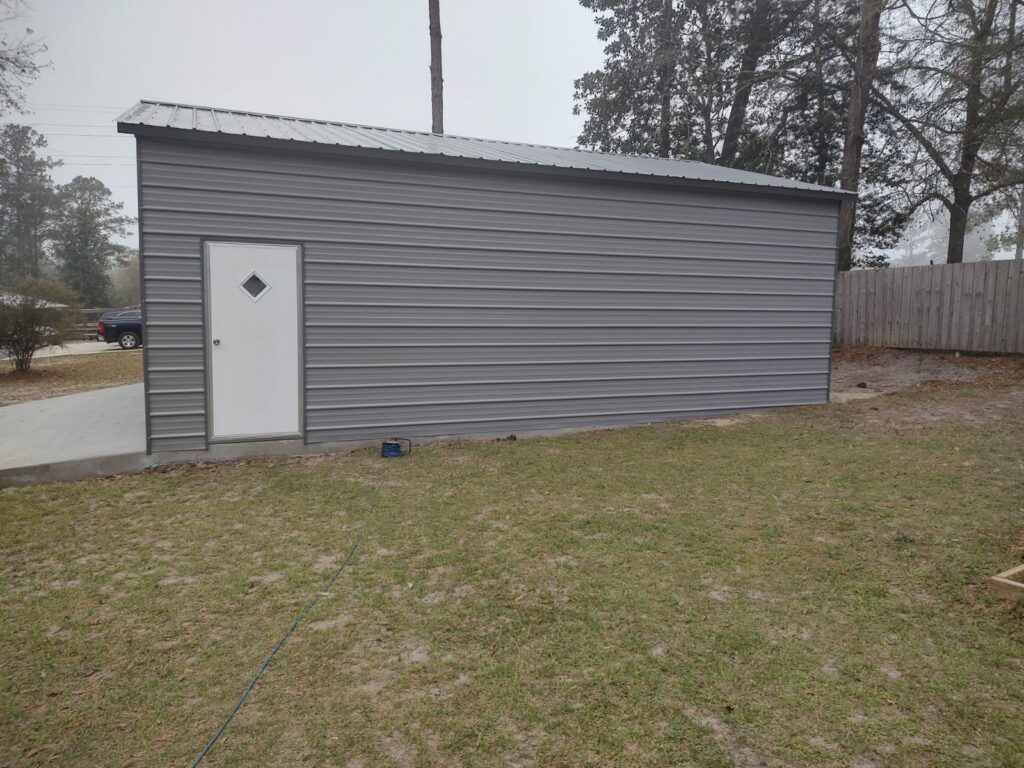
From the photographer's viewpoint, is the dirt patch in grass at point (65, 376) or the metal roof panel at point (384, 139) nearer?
the metal roof panel at point (384, 139)

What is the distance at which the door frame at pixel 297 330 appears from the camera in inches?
198

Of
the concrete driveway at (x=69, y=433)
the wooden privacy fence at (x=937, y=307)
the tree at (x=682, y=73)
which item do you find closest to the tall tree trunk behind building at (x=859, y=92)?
the wooden privacy fence at (x=937, y=307)

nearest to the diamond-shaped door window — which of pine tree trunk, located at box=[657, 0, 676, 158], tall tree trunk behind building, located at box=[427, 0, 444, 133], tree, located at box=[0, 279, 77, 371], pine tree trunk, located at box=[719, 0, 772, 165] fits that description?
tree, located at box=[0, 279, 77, 371]

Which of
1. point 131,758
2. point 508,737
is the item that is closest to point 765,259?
point 508,737

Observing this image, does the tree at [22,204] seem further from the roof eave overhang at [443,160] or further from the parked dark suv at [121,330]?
the roof eave overhang at [443,160]

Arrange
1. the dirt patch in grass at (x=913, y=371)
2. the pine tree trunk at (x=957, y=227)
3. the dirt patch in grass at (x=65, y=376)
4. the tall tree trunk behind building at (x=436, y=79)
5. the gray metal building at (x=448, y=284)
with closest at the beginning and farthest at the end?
1. the gray metal building at (x=448, y=284)
2. the dirt patch in grass at (x=913, y=371)
3. the dirt patch in grass at (x=65, y=376)
4. the tall tree trunk behind building at (x=436, y=79)
5. the pine tree trunk at (x=957, y=227)

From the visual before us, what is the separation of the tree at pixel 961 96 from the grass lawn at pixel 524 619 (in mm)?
6222

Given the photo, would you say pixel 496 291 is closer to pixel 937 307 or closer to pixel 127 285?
pixel 937 307

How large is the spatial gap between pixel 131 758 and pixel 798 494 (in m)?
3.91

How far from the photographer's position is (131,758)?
5.79 ft

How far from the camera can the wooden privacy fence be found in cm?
932

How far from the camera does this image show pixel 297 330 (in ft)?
17.6

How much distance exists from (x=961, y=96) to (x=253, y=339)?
423 inches

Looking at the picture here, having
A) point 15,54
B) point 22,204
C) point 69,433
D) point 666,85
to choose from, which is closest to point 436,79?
point 666,85
